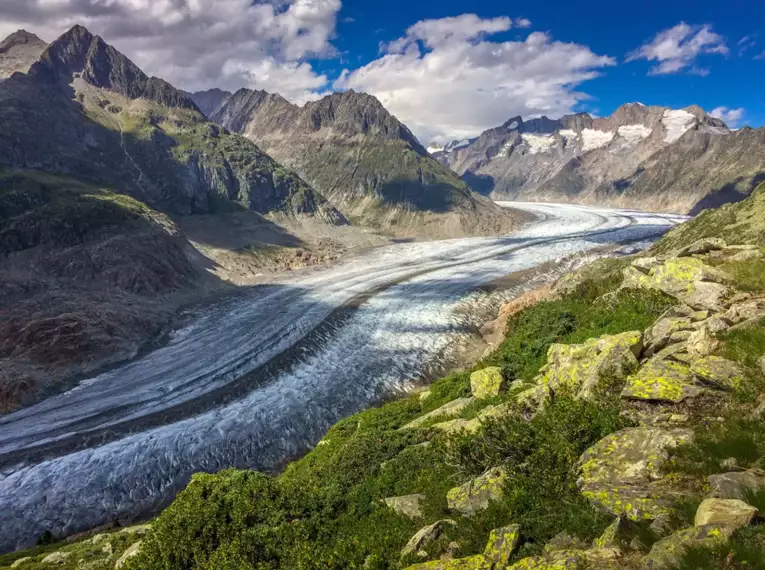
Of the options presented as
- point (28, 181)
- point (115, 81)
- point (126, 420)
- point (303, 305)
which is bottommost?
point (126, 420)

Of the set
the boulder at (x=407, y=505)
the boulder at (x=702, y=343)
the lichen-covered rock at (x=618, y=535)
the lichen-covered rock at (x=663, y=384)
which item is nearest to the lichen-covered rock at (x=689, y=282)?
the boulder at (x=702, y=343)

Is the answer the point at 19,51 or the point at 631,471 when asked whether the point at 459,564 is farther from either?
the point at 19,51

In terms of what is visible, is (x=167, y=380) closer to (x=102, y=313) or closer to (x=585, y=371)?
(x=102, y=313)

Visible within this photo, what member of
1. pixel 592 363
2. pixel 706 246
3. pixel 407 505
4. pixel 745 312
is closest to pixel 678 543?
pixel 407 505

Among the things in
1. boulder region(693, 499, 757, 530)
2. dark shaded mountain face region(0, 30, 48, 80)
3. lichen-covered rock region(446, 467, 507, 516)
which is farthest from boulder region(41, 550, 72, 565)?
dark shaded mountain face region(0, 30, 48, 80)

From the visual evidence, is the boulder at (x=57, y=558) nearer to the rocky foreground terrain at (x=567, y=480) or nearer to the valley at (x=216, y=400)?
the rocky foreground terrain at (x=567, y=480)

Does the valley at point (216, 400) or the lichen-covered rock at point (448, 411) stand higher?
the lichen-covered rock at point (448, 411)

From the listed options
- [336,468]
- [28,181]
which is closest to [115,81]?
[28,181]

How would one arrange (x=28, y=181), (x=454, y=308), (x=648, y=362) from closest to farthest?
(x=648, y=362) → (x=454, y=308) → (x=28, y=181)
